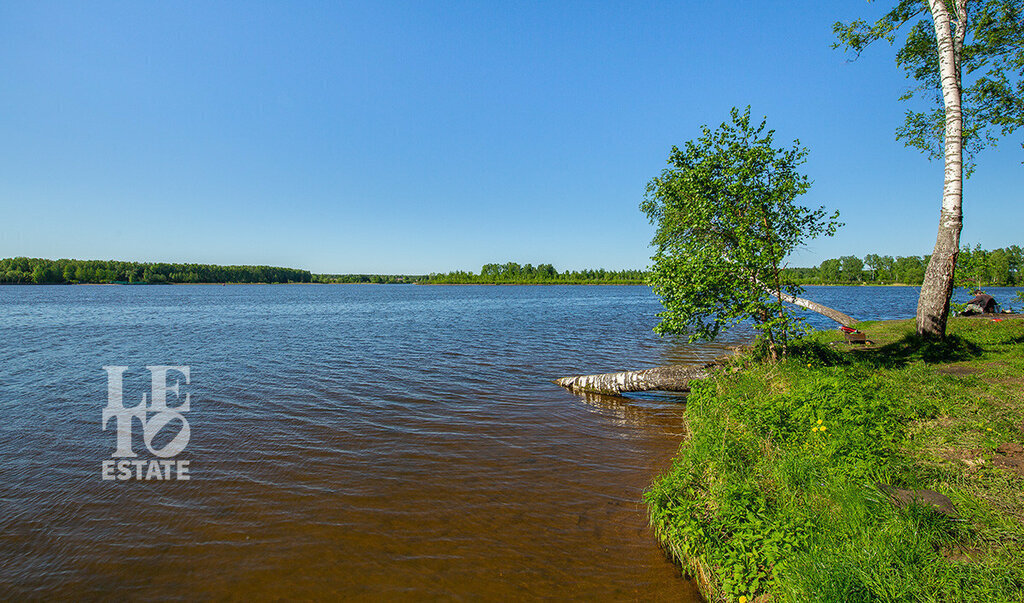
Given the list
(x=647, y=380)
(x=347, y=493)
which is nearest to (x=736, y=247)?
(x=647, y=380)

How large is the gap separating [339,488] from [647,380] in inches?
375

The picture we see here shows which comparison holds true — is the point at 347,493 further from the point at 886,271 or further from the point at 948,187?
the point at 886,271

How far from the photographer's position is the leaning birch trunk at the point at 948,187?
452 inches

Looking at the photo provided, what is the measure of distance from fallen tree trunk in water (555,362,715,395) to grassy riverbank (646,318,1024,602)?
3.88 metres

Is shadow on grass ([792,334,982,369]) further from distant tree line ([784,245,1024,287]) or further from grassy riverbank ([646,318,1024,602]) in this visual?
distant tree line ([784,245,1024,287])

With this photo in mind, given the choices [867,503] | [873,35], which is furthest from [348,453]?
[873,35]

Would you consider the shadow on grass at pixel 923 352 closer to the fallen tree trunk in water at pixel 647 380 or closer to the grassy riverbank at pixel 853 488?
the grassy riverbank at pixel 853 488

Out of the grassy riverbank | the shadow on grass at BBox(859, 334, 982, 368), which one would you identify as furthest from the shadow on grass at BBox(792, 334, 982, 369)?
the grassy riverbank

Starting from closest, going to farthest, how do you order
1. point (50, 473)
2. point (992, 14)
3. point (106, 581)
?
1. point (106, 581)
2. point (50, 473)
3. point (992, 14)

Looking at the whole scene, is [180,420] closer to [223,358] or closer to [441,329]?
[223,358]

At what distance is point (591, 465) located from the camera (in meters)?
8.69

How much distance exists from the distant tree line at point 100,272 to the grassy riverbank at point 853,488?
225774 millimetres

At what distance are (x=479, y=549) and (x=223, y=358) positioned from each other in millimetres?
19683

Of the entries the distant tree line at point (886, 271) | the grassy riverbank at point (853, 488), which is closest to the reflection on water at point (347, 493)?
the grassy riverbank at point (853, 488)
